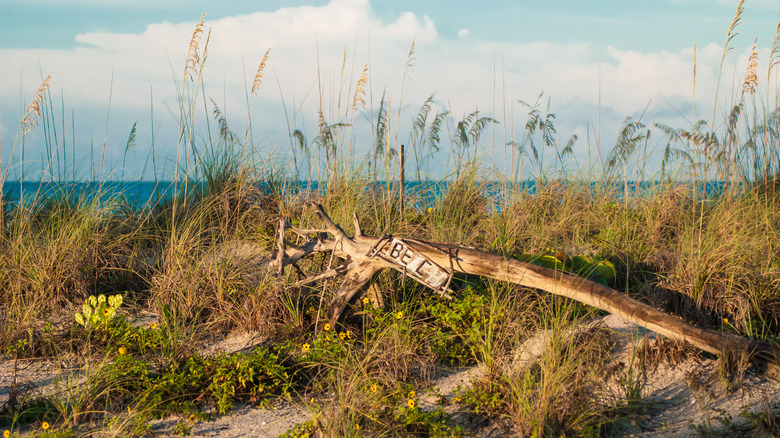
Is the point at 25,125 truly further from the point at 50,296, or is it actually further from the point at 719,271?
the point at 719,271

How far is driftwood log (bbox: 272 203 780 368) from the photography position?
10.3 feet

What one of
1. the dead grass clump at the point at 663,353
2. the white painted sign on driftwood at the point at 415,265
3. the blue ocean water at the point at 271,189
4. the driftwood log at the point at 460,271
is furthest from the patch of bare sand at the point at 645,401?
the blue ocean water at the point at 271,189

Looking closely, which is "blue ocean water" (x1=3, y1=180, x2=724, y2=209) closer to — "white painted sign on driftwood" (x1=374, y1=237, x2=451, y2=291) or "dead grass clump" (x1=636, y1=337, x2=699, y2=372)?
"white painted sign on driftwood" (x1=374, y1=237, x2=451, y2=291)

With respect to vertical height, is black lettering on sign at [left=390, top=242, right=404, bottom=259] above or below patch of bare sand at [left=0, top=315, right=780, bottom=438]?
above

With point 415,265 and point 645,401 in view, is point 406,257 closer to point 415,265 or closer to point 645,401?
point 415,265

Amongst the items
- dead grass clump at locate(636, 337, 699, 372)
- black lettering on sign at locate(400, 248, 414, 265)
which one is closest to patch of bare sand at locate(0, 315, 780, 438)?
A: dead grass clump at locate(636, 337, 699, 372)

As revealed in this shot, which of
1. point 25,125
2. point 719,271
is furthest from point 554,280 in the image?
point 25,125

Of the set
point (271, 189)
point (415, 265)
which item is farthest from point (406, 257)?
point (271, 189)

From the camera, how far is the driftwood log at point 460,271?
3154 millimetres

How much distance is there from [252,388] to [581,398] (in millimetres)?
1748

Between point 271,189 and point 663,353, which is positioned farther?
point 271,189

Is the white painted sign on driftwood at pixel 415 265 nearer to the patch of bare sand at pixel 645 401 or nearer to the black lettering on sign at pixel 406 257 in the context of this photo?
the black lettering on sign at pixel 406 257

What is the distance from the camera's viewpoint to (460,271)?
3541 millimetres

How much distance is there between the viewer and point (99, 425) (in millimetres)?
2820
